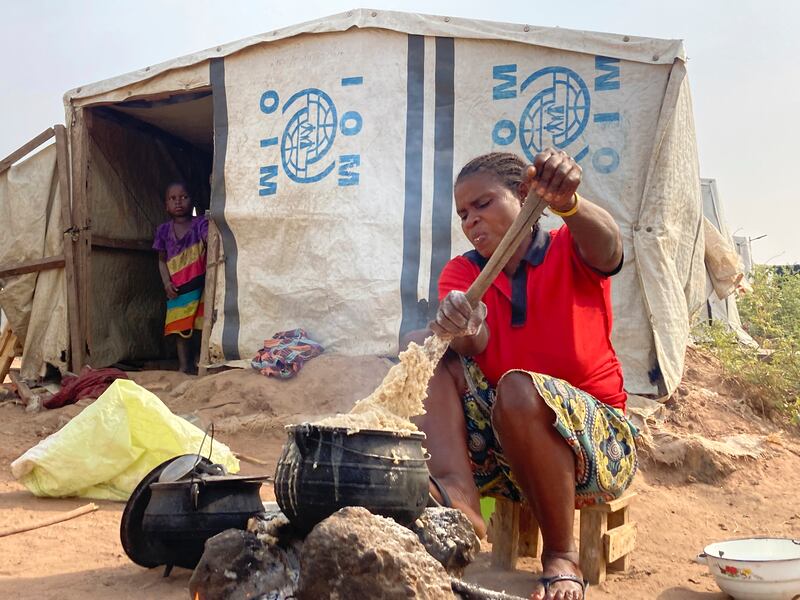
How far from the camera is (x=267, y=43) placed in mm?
5457

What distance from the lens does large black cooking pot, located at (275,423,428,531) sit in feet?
5.66

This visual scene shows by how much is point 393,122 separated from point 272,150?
3.18 ft

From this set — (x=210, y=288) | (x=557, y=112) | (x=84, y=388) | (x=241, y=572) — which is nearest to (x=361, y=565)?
(x=241, y=572)

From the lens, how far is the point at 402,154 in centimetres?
513

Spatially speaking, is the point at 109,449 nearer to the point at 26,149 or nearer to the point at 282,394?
the point at 282,394

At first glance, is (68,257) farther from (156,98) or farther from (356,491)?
(356,491)

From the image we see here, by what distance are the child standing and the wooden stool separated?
4.54m

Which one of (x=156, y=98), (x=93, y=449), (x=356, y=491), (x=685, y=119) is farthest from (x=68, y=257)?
(x=356, y=491)

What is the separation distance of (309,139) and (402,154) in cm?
72

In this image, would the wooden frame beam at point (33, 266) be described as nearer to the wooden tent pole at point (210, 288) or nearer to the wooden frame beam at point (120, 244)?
the wooden frame beam at point (120, 244)

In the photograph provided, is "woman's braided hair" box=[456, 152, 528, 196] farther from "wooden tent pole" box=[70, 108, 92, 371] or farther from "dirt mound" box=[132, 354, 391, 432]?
"wooden tent pole" box=[70, 108, 92, 371]

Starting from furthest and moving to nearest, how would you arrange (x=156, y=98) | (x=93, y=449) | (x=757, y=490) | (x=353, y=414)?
(x=156, y=98) < (x=757, y=490) < (x=93, y=449) < (x=353, y=414)

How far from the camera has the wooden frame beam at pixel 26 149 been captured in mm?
6547

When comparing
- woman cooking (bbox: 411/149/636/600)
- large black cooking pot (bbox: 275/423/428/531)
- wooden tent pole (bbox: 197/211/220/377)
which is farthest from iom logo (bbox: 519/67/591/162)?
large black cooking pot (bbox: 275/423/428/531)
